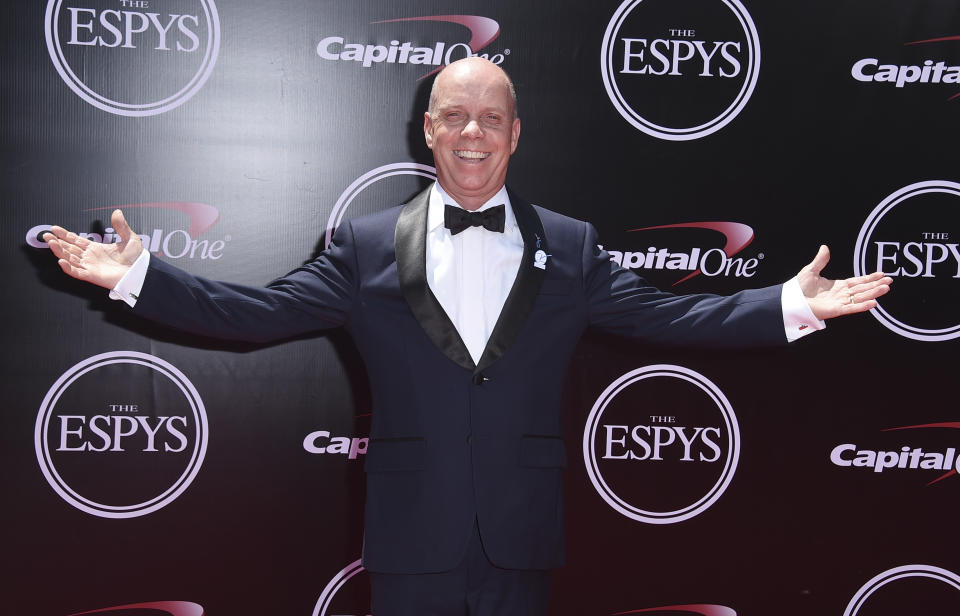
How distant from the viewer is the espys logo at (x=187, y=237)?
114 inches

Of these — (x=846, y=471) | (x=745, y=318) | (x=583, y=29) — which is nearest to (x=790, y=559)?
(x=846, y=471)

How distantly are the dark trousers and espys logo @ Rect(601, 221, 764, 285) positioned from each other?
4.65ft

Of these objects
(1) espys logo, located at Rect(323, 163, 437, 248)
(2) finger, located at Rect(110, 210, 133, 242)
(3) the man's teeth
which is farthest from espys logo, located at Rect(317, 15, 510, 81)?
(2) finger, located at Rect(110, 210, 133, 242)

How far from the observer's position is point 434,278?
2.17 meters

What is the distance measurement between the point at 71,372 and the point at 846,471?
122 inches

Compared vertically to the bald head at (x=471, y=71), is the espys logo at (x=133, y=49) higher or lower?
higher

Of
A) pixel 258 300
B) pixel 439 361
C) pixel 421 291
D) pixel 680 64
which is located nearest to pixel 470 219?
pixel 421 291

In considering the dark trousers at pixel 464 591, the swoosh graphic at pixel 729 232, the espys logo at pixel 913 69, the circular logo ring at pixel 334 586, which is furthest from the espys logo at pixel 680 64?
the circular logo ring at pixel 334 586

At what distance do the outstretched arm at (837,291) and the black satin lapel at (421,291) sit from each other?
1043 mm

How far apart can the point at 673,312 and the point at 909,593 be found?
1.81 meters

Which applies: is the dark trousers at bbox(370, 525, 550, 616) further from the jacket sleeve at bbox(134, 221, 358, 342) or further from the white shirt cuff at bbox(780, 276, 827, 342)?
the white shirt cuff at bbox(780, 276, 827, 342)

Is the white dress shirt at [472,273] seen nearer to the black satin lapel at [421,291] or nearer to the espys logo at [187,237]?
the black satin lapel at [421,291]

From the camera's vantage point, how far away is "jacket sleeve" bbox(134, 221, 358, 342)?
2.01 metres

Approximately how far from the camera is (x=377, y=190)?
2.96 m
